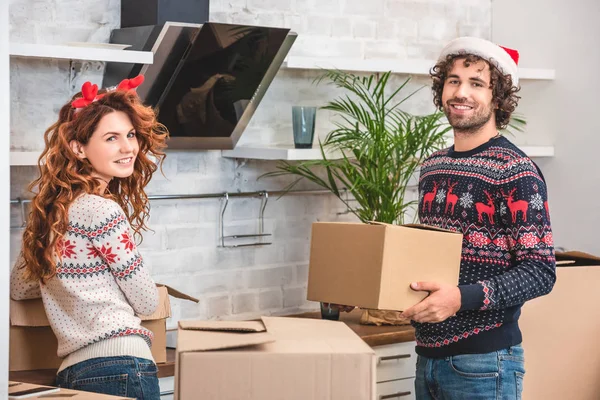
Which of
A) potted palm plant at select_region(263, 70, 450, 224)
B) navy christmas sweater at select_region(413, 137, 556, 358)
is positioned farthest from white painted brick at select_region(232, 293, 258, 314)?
navy christmas sweater at select_region(413, 137, 556, 358)

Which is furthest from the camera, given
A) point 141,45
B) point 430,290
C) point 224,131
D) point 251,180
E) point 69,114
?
point 251,180

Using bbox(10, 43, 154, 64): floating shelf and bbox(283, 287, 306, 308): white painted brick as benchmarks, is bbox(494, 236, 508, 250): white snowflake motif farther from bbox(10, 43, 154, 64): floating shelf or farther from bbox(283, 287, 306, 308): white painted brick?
bbox(283, 287, 306, 308): white painted brick

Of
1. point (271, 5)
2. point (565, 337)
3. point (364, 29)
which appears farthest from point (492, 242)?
point (364, 29)

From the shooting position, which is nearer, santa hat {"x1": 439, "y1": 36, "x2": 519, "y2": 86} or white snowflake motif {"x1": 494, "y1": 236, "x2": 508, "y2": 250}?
white snowflake motif {"x1": 494, "y1": 236, "x2": 508, "y2": 250}

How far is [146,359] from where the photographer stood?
80.1 inches

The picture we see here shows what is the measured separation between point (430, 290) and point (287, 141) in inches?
55.7

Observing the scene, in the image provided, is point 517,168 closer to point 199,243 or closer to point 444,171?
point 444,171

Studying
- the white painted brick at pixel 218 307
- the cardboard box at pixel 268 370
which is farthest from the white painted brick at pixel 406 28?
the cardboard box at pixel 268 370

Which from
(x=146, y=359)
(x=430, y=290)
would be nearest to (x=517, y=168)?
(x=430, y=290)

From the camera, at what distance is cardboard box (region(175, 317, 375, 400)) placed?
164 cm

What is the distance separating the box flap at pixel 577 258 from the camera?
2.77 meters

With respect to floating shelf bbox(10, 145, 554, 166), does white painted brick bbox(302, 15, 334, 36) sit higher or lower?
higher

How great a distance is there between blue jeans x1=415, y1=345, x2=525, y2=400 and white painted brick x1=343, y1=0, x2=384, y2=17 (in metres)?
1.71

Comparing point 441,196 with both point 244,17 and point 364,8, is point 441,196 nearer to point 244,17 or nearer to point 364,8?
point 244,17
